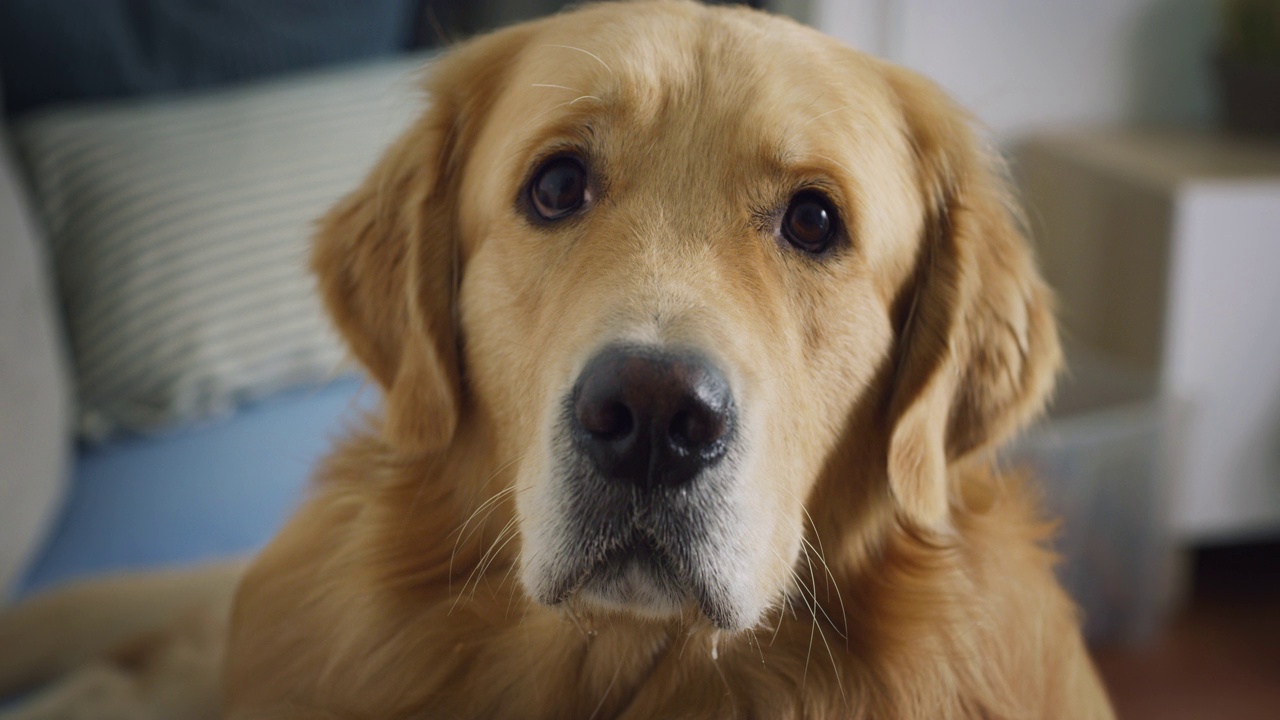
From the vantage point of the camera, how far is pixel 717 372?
1060 mm

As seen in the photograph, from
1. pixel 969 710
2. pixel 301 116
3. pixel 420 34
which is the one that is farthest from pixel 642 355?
pixel 420 34

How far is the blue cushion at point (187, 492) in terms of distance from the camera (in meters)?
2.01

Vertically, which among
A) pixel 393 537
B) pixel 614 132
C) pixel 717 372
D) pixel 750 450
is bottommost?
pixel 393 537

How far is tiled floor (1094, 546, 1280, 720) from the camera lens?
9.09 ft

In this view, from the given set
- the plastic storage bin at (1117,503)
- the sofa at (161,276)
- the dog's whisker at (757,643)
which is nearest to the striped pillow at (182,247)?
the sofa at (161,276)

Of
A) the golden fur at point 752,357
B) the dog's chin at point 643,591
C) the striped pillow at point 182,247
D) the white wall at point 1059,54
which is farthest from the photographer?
the white wall at point 1059,54

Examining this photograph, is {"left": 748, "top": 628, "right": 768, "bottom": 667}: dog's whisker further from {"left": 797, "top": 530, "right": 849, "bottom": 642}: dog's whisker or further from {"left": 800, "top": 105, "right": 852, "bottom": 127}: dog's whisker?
{"left": 800, "top": 105, "right": 852, "bottom": 127}: dog's whisker

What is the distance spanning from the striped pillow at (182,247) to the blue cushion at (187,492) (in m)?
0.09

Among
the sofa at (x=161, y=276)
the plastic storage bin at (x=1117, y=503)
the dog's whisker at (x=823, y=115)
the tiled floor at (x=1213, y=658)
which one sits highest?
the dog's whisker at (x=823, y=115)

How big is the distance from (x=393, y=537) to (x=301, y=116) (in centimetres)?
155

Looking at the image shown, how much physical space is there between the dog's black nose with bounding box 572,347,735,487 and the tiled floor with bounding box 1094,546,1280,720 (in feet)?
7.37

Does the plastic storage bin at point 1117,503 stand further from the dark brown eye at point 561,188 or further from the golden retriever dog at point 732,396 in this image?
the dark brown eye at point 561,188

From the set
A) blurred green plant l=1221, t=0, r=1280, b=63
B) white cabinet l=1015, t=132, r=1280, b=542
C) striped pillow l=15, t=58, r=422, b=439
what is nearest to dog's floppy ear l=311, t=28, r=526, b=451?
striped pillow l=15, t=58, r=422, b=439

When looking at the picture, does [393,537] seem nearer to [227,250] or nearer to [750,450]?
[750,450]
